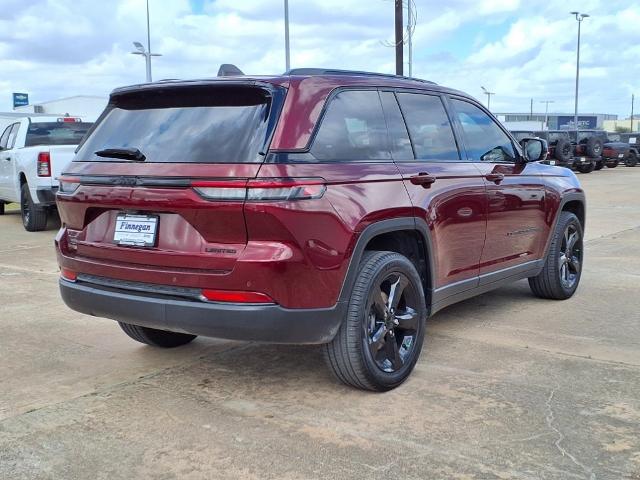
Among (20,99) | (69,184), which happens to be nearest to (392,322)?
(69,184)

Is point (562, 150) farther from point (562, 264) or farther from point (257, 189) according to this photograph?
point (257, 189)

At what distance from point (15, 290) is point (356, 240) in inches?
173

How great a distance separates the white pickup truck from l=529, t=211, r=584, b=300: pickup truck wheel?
6.94m

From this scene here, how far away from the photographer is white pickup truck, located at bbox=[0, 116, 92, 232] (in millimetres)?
10234

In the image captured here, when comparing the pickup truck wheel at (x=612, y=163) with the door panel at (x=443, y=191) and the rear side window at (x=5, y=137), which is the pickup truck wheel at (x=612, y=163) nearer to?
the rear side window at (x=5, y=137)

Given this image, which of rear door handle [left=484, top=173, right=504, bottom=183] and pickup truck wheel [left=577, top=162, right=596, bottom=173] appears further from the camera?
pickup truck wheel [left=577, top=162, right=596, bottom=173]

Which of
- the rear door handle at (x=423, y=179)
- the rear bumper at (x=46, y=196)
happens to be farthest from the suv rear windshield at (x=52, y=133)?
the rear door handle at (x=423, y=179)

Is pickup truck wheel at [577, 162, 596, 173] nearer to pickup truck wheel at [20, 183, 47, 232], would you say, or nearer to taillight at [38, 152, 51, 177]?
pickup truck wheel at [20, 183, 47, 232]

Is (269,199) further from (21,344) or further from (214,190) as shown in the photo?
(21,344)

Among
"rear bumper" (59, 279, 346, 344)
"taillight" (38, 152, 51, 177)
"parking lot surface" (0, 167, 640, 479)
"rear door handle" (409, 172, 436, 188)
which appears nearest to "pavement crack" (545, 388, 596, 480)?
"parking lot surface" (0, 167, 640, 479)

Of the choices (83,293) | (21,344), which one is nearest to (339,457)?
(83,293)

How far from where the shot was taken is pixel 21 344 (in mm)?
4988

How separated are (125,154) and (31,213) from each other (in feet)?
25.9

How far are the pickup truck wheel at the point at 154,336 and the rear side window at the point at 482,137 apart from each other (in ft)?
7.74
